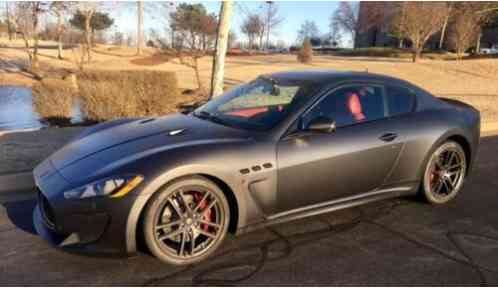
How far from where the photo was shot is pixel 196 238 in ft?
10.2

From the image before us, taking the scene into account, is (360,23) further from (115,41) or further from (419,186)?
(419,186)

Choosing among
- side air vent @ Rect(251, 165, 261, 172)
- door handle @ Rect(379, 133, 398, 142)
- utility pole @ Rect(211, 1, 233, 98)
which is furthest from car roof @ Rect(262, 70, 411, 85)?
utility pole @ Rect(211, 1, 233, 98)

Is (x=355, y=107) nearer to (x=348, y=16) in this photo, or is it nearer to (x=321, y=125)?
(x=321, y=125)

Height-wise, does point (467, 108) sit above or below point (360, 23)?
below

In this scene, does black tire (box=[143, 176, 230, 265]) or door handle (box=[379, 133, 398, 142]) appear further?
door handle (box=[379, 133, 398, 142])

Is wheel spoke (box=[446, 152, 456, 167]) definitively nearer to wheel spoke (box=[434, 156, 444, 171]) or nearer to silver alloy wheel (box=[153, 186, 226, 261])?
wheel spoke (box=[434, 156, 444, 171])

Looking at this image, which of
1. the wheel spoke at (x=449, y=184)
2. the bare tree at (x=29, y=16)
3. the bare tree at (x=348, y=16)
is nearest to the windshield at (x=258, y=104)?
the wheel spoke at (x=449, y=184)

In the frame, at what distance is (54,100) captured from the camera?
28.2ft

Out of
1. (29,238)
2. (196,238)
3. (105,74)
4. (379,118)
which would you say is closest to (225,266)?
(196,238)

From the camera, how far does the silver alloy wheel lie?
2.96 meters

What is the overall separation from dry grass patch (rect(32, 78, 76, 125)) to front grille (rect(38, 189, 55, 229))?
613 centimetres

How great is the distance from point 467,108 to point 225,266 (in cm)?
337

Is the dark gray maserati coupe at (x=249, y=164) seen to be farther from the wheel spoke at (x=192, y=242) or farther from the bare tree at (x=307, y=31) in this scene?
the bare tree at (x=307, y=31)

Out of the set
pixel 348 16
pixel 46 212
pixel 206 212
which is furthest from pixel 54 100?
pixel 348 16
